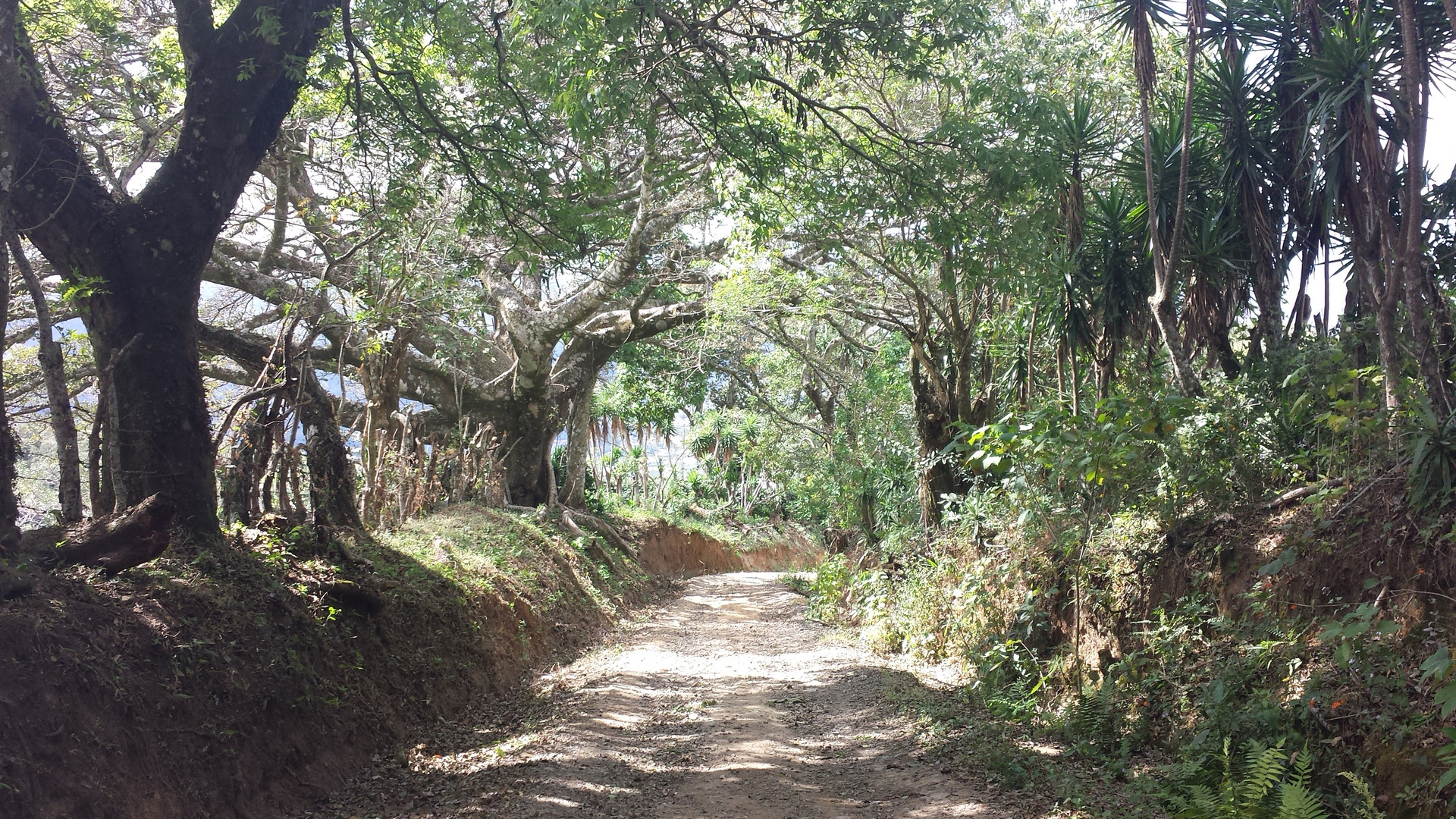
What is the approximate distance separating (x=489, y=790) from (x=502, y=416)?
36.9 feet

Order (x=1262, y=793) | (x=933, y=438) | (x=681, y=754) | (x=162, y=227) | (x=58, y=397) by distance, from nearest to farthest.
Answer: (x=1262, y=793) → (x=58, y=397) → (x=162, y=227) → (x=681, y=754) → (x=933, y=438)

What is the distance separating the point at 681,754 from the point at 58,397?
15.1 feet

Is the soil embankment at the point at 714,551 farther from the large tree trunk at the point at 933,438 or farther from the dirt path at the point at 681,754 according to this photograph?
the dirt path at the point at 681,754

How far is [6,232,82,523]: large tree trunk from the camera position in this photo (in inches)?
195

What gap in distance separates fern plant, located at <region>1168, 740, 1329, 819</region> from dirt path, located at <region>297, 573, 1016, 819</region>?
110 centimetres

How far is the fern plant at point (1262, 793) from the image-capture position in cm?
366

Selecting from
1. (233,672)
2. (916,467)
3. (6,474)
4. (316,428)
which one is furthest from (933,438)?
(6,474)

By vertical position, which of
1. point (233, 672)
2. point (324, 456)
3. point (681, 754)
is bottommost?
point (681, 754)

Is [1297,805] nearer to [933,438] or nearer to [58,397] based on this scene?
[58,397]

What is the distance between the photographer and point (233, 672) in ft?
16.4

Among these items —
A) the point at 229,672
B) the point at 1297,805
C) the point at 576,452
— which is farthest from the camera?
the point at 576,452

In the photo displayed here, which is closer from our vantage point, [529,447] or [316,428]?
[316,428]

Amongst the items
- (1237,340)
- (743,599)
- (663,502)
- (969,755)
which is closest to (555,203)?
(969,755)

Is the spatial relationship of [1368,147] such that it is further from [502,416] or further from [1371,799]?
[502,416]
